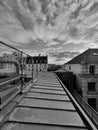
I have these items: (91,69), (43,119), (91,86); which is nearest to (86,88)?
(91,86)

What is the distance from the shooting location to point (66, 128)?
2.94ft

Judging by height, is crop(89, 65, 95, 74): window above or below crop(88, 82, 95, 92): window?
above

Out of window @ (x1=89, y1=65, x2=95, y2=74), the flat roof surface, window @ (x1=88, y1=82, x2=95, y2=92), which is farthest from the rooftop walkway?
window @ (x1=88, y1=82, x2=95, y2=92)

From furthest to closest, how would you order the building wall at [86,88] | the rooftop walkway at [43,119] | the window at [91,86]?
1. the window at [91,86]
2. the building wall at [86,88]
3. the rooftop walkway at [43,119]

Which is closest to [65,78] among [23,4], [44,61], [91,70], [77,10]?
[91,70]

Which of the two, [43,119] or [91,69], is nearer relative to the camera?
[43,119]

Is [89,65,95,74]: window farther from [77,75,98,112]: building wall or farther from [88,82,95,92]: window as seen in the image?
[88,82,95,92]: window

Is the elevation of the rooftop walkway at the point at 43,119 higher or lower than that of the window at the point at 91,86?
higher

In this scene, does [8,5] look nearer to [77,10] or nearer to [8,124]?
[77,10]

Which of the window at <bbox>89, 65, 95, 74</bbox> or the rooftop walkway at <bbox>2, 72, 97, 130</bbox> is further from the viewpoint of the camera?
the window at <bbox>89, 65, 95, 74</bbox>

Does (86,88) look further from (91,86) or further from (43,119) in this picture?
(43,119)

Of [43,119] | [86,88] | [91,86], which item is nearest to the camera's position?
[43,119]

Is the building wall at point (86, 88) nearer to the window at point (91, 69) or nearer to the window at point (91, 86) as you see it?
the window at point (91, 86)

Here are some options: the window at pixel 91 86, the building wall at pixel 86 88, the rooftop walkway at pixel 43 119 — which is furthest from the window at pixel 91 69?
the rooftop walkway at pixel 43 119
